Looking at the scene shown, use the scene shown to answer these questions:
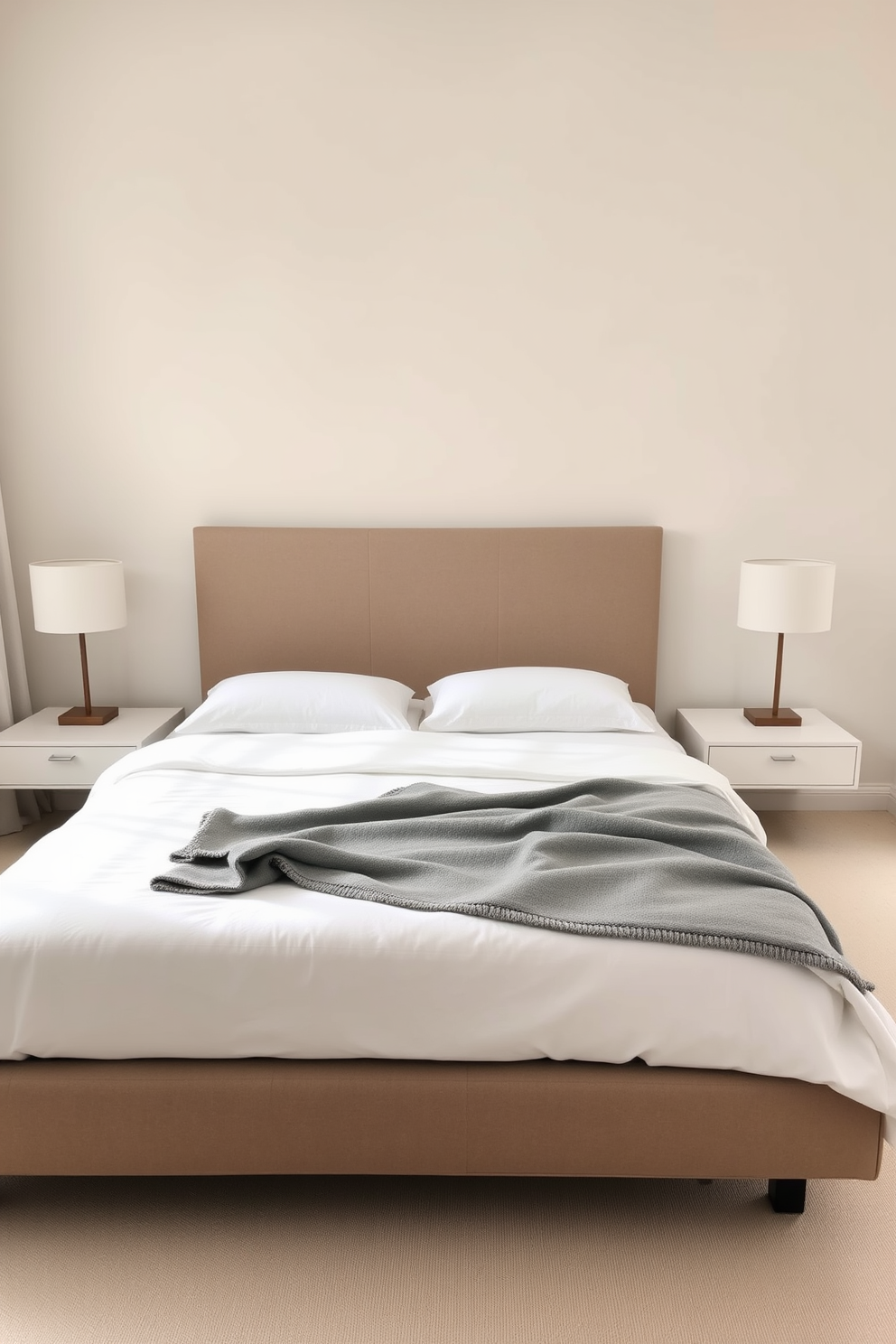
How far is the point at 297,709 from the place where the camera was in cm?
314

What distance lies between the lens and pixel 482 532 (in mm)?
3521

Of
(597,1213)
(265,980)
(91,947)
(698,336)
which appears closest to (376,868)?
(265,980)

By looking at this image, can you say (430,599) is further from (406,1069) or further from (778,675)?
(406,1069)

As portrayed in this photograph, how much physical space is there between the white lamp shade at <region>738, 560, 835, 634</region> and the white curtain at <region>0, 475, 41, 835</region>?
249cm

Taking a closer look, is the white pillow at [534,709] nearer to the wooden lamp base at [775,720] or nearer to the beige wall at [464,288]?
the wooden lamp base at [775,720]

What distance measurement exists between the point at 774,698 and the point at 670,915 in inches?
72.7

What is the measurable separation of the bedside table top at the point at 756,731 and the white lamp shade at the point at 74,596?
1.95m

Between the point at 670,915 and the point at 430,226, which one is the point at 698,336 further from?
the point at 670,915

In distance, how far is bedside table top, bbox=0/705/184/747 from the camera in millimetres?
3248

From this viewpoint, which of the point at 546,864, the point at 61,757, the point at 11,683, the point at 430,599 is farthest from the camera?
the point at 11,683

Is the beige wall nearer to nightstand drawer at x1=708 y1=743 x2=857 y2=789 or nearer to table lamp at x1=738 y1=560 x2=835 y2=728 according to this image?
table lamp at x1=738 y1=560 x2=835 y2=728

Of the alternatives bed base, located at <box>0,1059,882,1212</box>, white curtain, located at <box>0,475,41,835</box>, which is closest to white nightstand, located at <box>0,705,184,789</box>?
white curtain, located at <box>0,475,41,835</box>

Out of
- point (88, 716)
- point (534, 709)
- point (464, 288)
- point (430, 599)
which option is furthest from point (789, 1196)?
point (464, 288)

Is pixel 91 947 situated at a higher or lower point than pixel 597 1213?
higher
